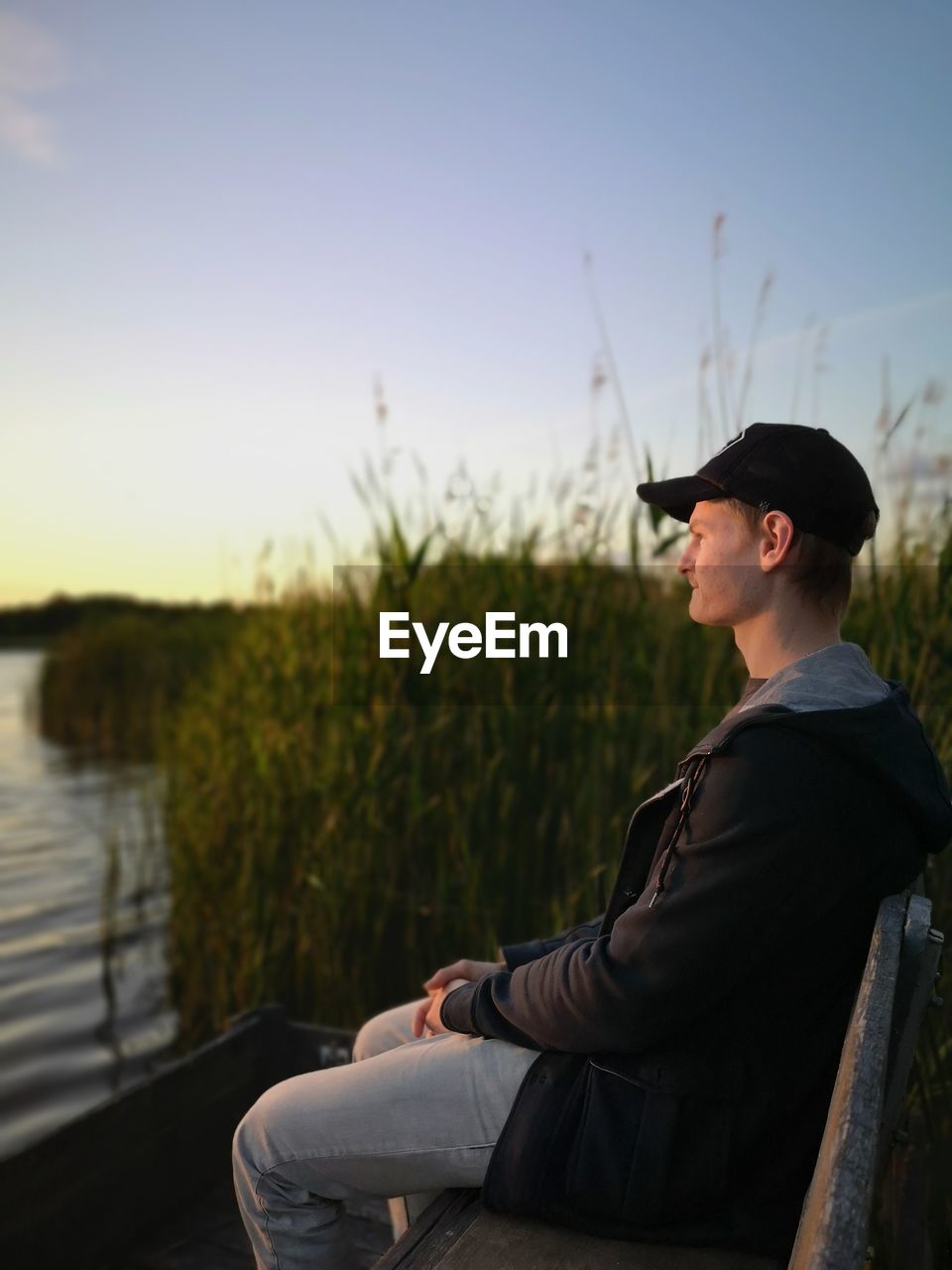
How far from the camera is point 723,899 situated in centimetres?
133

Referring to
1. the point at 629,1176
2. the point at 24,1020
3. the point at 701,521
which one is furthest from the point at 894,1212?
the point at 24,1020

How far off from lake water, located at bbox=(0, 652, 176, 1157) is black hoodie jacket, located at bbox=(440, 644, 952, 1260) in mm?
1622

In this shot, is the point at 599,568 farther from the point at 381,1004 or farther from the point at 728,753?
the point at 728,753

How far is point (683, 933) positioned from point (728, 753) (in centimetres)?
22

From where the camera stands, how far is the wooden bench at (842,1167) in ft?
2.99

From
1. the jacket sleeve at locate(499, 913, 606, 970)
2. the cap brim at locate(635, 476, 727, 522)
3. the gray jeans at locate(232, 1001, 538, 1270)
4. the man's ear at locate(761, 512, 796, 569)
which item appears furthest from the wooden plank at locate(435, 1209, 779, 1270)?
the cap brim at locate(635, 476, 727, 522)

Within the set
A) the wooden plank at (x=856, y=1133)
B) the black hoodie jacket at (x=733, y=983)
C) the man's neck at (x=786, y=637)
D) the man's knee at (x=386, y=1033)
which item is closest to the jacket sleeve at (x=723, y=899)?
the black hoodie jacket at (x=733, y=983)

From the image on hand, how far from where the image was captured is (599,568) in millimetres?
3844

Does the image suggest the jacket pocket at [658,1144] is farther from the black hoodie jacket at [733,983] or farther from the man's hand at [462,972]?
the man's hand at [462,972]

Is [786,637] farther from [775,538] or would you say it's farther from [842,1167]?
[842,1167]

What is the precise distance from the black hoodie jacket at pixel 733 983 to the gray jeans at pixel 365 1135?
2.4 inches

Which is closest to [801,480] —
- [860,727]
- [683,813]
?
[860,727]

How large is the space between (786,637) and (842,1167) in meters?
0.82

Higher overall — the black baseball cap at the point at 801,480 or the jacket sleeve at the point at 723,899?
the black baseball cap at the point at 801,480
